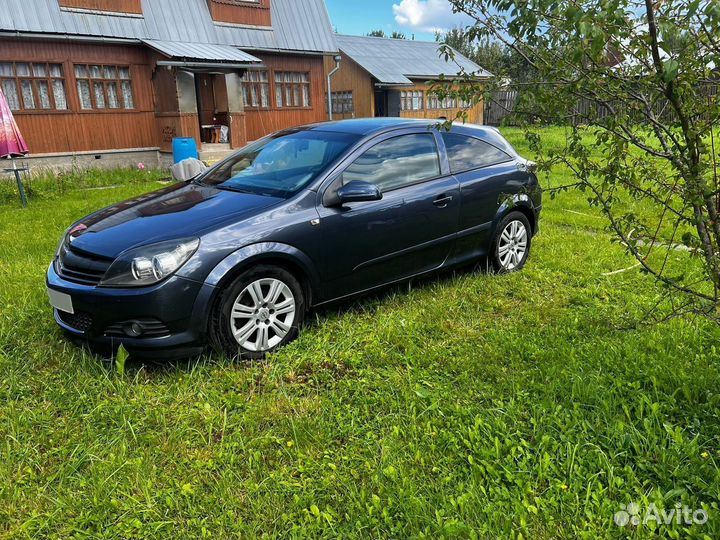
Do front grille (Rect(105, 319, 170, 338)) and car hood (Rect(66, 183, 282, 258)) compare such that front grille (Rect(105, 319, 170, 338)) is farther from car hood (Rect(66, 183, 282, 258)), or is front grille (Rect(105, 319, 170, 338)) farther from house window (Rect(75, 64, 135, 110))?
house window (Rect(75, 64, 135, 110))

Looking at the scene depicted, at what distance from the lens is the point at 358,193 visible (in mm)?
4008

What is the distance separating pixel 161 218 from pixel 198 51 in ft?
42.6

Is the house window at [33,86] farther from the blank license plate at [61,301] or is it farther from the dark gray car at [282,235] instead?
the blank license plate at [61,301]

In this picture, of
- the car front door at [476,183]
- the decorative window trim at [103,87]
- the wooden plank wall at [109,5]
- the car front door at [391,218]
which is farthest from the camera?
the decorative window trim at [103,87]

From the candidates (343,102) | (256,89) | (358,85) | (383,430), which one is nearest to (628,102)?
(383,430)

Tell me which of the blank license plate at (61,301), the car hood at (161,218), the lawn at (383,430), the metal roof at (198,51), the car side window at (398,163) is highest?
the metal roof at (198,51)

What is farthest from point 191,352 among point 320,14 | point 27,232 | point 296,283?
point 320,14

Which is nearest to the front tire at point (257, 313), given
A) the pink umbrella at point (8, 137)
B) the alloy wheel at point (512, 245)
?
the alloy wheel at point (512, 245)

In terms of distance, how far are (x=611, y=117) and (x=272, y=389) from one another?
2500 mm

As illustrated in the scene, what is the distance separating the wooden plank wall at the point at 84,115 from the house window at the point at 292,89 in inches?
188

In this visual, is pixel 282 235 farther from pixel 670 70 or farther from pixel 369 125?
pixel 670 70

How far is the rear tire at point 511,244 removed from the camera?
17.5ft

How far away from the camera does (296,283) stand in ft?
12.9

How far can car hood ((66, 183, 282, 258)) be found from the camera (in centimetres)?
360
